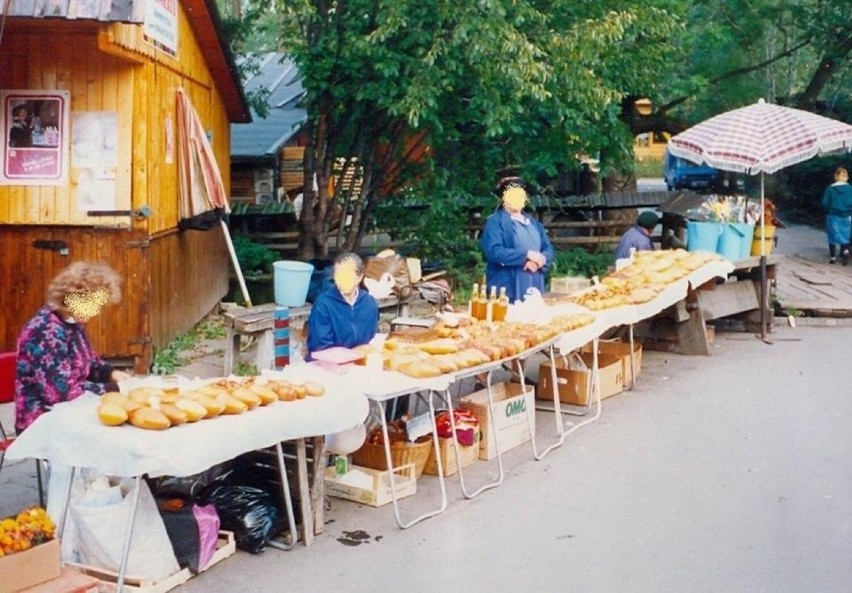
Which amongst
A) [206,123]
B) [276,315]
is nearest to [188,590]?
[276,315]

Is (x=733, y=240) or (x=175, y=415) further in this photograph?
(x=733, y=240)

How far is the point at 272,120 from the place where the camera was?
2562 cm

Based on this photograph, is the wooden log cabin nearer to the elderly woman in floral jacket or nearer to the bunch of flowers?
the elderly woman in floral jacket

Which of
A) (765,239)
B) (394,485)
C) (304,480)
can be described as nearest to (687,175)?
(765,239)

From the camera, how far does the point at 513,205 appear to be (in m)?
9.83

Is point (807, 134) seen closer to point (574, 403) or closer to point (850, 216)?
point (574, 403)

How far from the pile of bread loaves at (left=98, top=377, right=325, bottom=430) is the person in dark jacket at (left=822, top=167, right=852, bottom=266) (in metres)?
15.3

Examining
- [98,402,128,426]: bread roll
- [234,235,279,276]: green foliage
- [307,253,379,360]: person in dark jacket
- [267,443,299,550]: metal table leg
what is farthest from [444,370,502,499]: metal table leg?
[234,235,279,276]: green foliage

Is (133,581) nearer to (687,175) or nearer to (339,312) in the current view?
(339,312)

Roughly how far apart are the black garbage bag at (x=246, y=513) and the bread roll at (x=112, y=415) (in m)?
1.07

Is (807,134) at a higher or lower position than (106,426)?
higher

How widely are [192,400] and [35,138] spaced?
197 inches

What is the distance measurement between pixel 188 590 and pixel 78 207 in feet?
16.6

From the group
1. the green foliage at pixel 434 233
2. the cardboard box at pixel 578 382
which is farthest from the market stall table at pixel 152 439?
the green foliage at pixel 434 233
